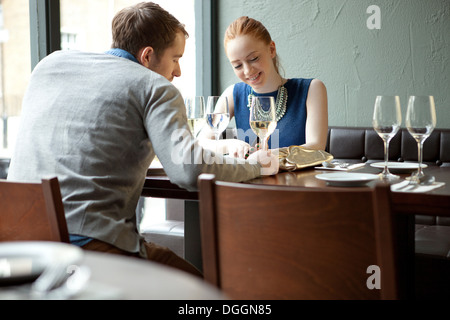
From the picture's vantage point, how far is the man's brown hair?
5.18 ft

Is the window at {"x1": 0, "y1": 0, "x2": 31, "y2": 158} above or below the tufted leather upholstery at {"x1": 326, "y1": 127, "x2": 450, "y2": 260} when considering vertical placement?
above

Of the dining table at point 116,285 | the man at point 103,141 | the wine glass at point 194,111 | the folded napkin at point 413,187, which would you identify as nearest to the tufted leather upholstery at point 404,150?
the folded napkin at point 413,187

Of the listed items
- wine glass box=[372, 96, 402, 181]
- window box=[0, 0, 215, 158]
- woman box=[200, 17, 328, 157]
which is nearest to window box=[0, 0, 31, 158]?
window box=[0, 0, 215, 158]

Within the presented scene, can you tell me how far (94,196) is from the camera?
1351mm

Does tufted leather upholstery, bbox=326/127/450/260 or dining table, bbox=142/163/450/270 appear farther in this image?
tufted leather upholstery, bbox=326/127/450/260

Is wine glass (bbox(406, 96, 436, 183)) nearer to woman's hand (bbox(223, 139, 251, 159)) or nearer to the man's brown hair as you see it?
woman's hand (bbox(223, 139, 251, 159))

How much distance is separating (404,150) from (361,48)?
901 millimetres

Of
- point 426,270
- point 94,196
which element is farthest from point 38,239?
point 426,270

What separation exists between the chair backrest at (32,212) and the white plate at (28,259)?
19.5 inches

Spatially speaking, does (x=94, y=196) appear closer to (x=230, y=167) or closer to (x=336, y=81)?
(x=230, y=167)

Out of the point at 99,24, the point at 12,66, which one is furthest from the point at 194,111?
the point at 12,66

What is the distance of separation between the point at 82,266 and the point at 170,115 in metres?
0.72

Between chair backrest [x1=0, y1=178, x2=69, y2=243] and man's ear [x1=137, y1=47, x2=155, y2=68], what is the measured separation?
59cm
